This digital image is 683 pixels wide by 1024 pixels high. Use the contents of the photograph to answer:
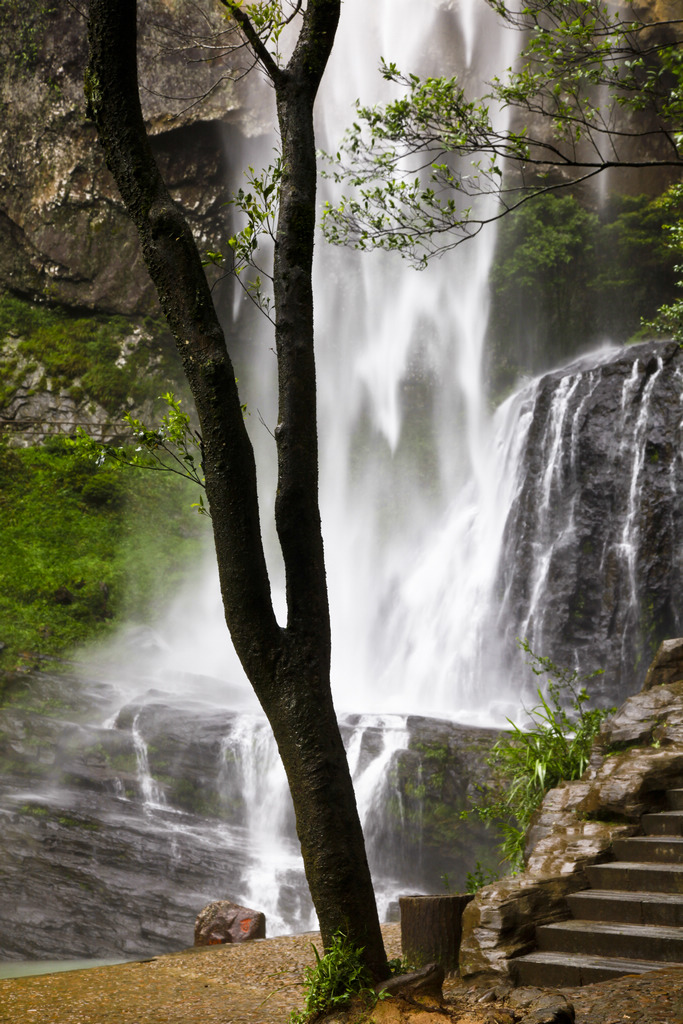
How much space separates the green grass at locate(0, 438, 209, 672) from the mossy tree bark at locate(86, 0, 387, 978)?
12.8 metres

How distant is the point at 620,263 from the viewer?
21.7m

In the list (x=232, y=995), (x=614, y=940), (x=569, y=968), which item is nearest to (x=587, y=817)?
(x=614, y=940)

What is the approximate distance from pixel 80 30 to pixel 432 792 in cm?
2106

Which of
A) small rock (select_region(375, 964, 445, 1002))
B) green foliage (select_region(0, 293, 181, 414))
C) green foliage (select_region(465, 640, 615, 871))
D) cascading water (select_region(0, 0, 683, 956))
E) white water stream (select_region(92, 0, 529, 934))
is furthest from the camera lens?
green foliage (select_region(0, 293, 181, 414))

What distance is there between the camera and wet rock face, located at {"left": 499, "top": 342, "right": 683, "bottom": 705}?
13359 mm

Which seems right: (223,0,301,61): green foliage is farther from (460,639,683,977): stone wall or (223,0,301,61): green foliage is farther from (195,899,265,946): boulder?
(195,899,265,946): boulder

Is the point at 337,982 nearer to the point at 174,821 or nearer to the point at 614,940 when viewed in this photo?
the point at 614,940

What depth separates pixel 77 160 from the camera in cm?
2169

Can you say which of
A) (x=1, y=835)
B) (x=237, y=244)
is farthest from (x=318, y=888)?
(x=1, y=835)

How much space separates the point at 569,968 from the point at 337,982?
4.26ft

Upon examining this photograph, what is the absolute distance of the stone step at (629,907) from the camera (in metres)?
4.45

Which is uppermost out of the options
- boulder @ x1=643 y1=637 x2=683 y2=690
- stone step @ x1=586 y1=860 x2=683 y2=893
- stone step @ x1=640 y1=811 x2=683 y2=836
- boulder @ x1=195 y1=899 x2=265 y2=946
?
boulder @ x1=643 y1=637 x2=683 y2=690

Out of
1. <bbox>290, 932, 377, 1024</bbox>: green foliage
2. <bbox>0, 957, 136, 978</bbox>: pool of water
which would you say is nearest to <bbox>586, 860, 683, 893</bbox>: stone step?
<bbox>290, 932, 377, 1024</bbox>: green foliage

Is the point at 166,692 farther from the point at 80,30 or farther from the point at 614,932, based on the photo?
the point at 80,30
